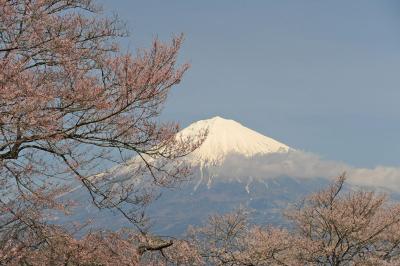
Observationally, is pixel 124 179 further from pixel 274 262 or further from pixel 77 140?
pixel 274 262

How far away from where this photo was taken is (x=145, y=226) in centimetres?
1202

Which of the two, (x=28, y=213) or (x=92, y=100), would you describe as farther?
(x=28, y=213)

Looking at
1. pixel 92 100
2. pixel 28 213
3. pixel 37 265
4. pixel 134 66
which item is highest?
pixel 134 66

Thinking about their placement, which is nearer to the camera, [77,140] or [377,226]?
[77,140]

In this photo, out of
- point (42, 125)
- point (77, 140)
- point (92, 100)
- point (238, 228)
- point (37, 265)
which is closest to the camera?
point (42, 125)

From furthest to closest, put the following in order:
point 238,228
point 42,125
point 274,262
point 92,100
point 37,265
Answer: point 238,228 → point 274,262 → point 37,265 → point 92,100 → point 42,125

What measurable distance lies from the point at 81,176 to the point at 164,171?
71.0 inches

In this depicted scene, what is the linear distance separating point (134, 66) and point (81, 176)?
256 centimetres

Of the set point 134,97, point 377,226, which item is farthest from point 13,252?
point 377,226

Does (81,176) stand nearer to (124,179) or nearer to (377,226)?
(124,179)

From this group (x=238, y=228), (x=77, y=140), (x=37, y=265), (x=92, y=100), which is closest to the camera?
(x=92, y=100)

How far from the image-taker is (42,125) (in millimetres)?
9055

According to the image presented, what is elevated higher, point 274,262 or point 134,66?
point 134,66

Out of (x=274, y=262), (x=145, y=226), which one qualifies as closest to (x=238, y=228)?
(x=274, y=262)
